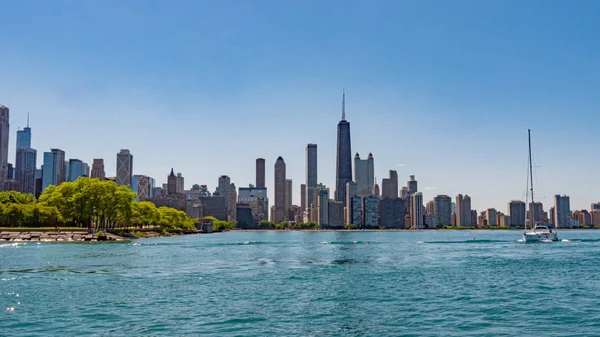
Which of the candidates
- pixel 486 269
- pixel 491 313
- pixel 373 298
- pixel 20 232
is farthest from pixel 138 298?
pixel 20 232

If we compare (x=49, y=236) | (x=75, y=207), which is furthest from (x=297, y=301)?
(x=75, y=207)

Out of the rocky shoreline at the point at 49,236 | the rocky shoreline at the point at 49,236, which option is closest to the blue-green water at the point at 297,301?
the rocky shoreline at the point at 49,236

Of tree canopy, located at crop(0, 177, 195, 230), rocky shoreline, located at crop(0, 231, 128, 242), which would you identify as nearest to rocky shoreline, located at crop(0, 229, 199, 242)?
rocky shoreline, located at crop(0, 231, 128, 242)

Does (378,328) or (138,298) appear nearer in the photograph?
(378,328)

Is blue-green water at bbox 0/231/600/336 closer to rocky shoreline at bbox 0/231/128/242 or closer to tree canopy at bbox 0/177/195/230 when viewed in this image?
rocky shoreline at bbox 0/231/128/242

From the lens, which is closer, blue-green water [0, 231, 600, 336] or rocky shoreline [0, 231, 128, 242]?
blue-green water [0, 231, 600, 336]

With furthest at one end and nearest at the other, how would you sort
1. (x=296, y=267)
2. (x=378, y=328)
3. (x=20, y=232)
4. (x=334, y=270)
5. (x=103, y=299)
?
(x=20, y=232) < (x=296, y=267) < (x=334, y=270) < (x=103, y=299) < (x=378, y=328)

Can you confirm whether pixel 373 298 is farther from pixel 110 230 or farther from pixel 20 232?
pixel 110 230

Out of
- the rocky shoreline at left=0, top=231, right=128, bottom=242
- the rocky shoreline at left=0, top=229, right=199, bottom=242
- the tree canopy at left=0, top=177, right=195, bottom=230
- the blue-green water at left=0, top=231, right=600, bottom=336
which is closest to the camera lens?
the blue-green water at left=0, top=231, right=600, bottom=336

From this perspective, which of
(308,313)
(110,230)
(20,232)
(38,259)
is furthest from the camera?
(110,230)

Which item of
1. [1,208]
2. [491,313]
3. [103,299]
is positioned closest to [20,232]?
[1,208]

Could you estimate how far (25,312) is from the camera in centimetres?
3406

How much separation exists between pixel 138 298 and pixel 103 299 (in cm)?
244

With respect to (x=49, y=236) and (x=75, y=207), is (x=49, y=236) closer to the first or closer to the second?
(x=49, y=236)
